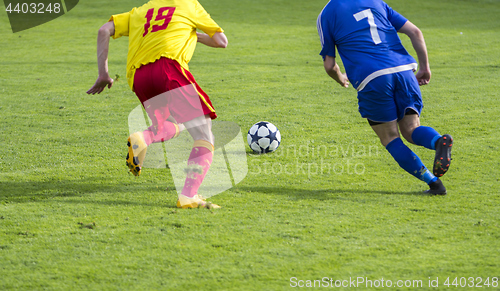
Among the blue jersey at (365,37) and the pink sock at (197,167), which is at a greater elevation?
the blue jersey at (365,37)

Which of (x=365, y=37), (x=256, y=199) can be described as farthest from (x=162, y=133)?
(x=365, y=37)

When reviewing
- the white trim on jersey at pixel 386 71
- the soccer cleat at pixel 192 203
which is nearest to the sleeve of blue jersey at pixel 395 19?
the white trim on jersey at pixel 386 71

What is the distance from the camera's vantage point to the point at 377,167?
16.3ft

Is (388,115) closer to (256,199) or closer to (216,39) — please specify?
(256,199)

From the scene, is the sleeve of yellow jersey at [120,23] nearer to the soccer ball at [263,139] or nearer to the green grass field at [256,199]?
the green grass field at [256,199]

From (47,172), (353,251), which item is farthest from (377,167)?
(47,172)

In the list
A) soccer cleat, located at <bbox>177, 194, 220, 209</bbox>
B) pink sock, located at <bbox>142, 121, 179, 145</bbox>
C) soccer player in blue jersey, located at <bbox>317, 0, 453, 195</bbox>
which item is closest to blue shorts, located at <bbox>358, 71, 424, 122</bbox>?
soccer player in blue jersey, located at <bbox>317, 0, 453, 195</bbox>

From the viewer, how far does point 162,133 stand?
15.1ft

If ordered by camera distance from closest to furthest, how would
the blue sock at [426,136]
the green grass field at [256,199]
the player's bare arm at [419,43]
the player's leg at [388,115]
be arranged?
the green grass field at [256,199] < the blue sock at [426,136] < the player's leg at [388,115] < the player's bare arm at [419,43]

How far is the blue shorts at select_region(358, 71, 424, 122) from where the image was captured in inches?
159

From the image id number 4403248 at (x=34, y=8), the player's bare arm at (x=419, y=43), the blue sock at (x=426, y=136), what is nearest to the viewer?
the blue sock at (x=426, y=136)

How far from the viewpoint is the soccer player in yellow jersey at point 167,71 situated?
400 centimetres

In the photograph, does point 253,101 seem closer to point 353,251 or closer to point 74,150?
point 74,150

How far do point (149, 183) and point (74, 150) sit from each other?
1459 mm
